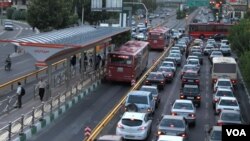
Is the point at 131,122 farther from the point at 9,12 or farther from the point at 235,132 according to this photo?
the point at 9,12

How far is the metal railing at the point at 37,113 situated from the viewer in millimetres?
20781

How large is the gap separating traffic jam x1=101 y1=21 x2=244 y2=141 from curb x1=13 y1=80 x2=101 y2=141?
3552 millimetres

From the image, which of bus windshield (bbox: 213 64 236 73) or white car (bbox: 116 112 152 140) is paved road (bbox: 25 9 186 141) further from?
bus windshield (bbox: 213 64 236 73)

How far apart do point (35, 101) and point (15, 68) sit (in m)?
17.6

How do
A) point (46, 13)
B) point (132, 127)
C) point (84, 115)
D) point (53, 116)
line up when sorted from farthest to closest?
point (46, 13) < point (84, 115) < point (53, 116) < point (132, 127)

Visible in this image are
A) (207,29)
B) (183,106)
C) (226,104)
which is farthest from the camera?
(207,29)

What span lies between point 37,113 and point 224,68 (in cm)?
1993

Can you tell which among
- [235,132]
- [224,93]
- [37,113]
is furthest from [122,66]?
[235,132]

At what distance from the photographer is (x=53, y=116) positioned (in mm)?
26547

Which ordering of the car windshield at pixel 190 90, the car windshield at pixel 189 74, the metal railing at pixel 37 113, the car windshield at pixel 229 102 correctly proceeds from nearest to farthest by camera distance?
the metal railing at pixel 37 113
the car windshield at pixel 229 102
the car windshield at pixel 190 90
the car windshield at pixel 189 74

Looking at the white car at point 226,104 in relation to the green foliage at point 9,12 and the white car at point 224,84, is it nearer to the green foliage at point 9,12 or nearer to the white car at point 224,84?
the white car at point 224,84

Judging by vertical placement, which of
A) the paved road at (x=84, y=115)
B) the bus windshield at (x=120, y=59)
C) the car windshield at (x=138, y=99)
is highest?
the bus windshield at (x=120, y=59)

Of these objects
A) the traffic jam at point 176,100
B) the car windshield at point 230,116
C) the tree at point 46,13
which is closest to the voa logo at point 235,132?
the traffic jam at point 176,100

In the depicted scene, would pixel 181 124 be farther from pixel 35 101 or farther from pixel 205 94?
pixel 205 94
